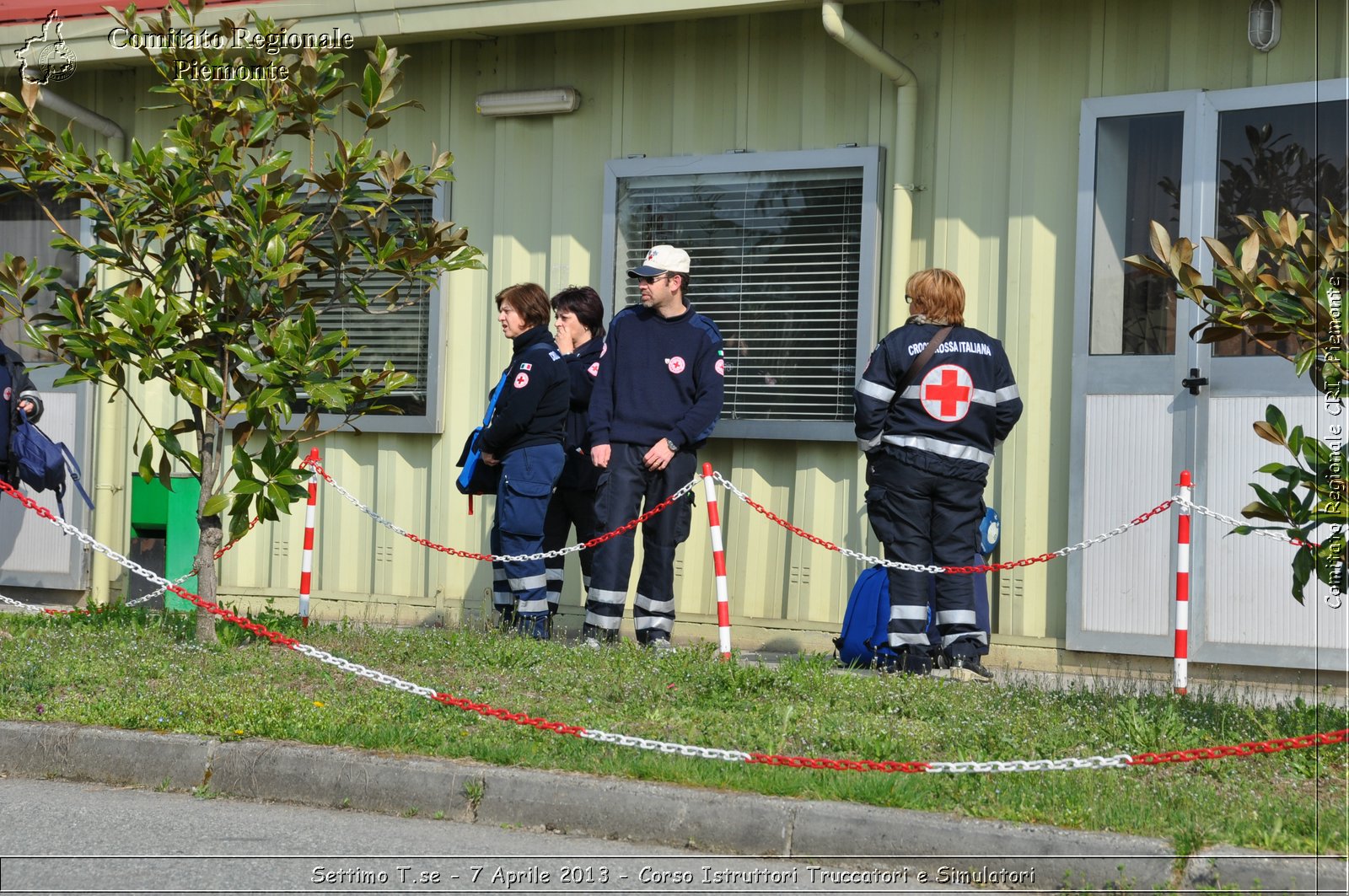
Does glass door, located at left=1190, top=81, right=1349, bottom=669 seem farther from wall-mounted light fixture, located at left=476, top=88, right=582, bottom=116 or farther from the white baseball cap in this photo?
wall-mounted light fixture, located at left=476, top=88, right=582, bottom=116

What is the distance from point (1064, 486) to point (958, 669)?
1.60 m

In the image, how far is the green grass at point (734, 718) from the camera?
5.30m

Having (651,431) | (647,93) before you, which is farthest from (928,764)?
(647,93)

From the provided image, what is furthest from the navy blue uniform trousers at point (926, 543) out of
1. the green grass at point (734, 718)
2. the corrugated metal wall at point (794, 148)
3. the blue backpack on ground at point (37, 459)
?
the blue backpack on ground at point (37, 459)

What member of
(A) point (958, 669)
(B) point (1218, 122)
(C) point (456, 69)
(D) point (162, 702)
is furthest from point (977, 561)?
(C) point (456, 69)

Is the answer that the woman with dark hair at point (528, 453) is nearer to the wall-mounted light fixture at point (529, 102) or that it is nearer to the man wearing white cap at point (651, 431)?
the man wearing white cap at point (651, 431)

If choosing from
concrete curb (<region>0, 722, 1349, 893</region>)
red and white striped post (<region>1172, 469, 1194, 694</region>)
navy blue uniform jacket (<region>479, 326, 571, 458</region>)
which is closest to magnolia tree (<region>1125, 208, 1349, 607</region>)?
red and white striped post (<region>1172, 469, 1194, 694</region>)

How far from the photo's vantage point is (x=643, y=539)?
28.3 feet

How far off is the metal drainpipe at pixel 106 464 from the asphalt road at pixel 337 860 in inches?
233

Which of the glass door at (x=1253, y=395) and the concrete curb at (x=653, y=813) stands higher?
the glass door at (x=1253, y=395)

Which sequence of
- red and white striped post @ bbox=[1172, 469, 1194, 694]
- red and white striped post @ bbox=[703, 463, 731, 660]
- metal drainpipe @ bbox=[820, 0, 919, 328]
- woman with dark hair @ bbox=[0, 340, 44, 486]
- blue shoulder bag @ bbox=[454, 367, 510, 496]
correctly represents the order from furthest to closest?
1. woman with dark hair @ bbox=[0, 340, 44, 486]
2. metal drainpipe @ bbox=[820, 0, 919, 328]
3. blue shoulder bag @ bbox=[454, 367, 510, 496]
4. red and white striped post @ bbox=[703, 463, 731, 660]
5. red and white striped post @ bbox=[1172, 469, 1194, 694]

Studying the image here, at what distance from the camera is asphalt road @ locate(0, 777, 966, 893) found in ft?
15.6

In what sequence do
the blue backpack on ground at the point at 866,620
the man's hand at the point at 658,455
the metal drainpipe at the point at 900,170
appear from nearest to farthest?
the blue backpack on ground at the point at 866,620 → the man's hand at the point at 658,455 → the metal drainpipe at the point at 900,170

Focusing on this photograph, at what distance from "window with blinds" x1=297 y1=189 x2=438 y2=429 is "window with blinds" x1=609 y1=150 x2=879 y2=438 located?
1.39 metres
